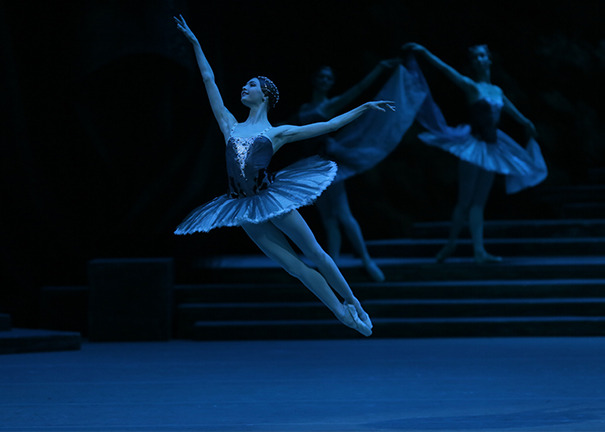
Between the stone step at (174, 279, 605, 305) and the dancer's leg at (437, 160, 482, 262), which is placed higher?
the dancer's leg at (437, 160, 482, 262)

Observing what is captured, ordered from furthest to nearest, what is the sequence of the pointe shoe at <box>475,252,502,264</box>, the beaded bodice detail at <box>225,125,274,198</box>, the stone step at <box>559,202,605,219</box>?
1. the stone step at <box>559,202,605,219</box>
2. the pointe shoe at <box>475,252,502,264</box>
3. the beaded bodice detail at <box>225,125,274,198</box>

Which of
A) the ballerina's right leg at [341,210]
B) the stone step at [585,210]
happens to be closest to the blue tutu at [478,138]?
the ballerina's right leg at [341,210]

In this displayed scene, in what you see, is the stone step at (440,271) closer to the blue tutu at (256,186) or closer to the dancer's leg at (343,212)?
the dancer's leg at (343,212)

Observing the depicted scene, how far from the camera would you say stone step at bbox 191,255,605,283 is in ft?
Answer: 29.0

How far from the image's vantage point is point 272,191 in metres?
5.20

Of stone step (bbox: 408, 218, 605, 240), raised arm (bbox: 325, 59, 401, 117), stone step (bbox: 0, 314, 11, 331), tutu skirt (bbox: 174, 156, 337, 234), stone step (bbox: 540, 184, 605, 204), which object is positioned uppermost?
raised arm (bbox: 325, 59, 401, 117)

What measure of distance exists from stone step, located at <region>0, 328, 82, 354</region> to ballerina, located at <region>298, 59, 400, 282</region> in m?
2.33

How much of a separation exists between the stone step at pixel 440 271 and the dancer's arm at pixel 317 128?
3.67m

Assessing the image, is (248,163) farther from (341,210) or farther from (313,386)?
(341,210)

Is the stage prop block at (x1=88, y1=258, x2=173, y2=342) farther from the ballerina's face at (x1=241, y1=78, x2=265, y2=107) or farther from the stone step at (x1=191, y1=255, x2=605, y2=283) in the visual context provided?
the ballerina's face at (x1=241, y1=78, x2=265, y2=107)

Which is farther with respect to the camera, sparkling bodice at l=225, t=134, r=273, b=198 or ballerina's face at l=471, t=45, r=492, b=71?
ballerina's face at l=471, t=45, r=492, b=71

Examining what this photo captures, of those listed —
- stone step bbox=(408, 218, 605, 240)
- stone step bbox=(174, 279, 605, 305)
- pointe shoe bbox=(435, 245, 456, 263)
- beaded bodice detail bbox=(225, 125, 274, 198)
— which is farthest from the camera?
stone step bbox=(408, 218, 605, 240)

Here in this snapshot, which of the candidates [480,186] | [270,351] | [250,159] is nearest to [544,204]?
[480,186]

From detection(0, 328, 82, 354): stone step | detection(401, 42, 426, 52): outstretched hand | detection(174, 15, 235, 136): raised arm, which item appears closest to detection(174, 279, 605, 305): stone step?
detection(0, 328, 82, 354): stone step
